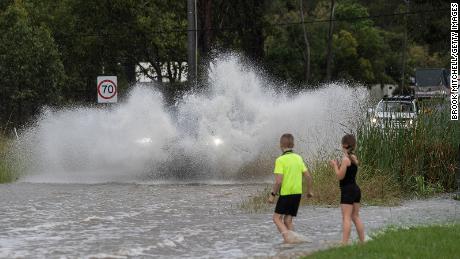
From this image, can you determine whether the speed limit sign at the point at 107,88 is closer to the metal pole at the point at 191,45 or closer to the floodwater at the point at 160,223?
the metal pole at the point at 191,45

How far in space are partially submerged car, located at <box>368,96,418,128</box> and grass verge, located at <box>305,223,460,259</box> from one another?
696 centimetres

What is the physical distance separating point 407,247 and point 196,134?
14.0m

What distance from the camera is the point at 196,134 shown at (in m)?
23.4

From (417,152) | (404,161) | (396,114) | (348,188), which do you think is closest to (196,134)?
(396,114)

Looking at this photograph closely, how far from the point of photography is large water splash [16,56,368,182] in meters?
23.0

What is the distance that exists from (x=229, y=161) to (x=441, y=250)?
13489 millimetres

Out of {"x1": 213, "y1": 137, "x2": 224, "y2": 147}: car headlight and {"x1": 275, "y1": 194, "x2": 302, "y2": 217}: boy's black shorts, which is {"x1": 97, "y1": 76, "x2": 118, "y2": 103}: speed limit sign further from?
{"x1": 275, "y1": 194, "x2": 302, "y2": 217}: boy's black shorts

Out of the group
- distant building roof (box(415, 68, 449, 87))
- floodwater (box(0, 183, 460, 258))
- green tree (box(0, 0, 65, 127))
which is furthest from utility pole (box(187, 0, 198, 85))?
distant building roof (box(415, 68, 449, 87))

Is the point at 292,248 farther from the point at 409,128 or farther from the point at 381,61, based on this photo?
the point at 381,61

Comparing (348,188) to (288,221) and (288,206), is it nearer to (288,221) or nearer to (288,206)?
(288,206)

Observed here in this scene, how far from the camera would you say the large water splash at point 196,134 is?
23.0m

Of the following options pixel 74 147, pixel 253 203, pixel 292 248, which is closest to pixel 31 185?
pixel 74 147

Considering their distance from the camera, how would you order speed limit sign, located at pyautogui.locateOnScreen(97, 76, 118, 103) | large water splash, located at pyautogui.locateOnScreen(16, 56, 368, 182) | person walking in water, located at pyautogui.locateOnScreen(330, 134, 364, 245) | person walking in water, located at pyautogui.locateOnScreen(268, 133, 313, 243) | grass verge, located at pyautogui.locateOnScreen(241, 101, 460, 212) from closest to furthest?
person walking in water, located at pyautogui.locateOnScreen(330, 134, 364, 245), person walking in water, located at pyautogui.locateOnScreen(268, 133, 313, 243), grass verge, located at pyautogui.locateOnScreen(241, 101, 460, 212), large water splash, located at pyautogui.locateOnScreen(16, 56, 368, 182), speed limit sign, located at pyautogui.locateOnScreen(97, 76, 118, 103)

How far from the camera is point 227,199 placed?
1759cm
